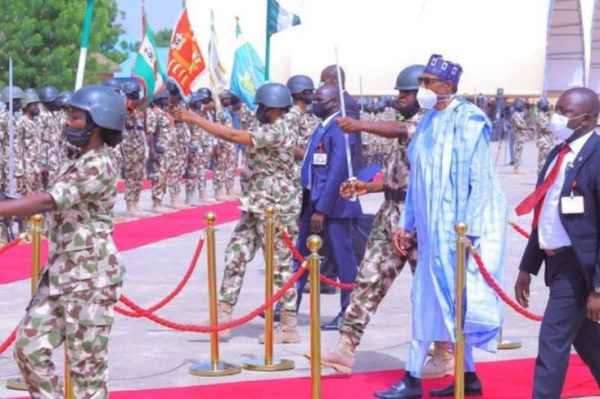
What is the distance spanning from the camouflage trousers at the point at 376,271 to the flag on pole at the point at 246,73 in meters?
11.0

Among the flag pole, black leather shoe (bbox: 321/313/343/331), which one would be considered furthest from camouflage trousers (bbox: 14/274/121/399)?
black leather shoe (bbox: 321/313/343/331)

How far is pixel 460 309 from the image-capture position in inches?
304

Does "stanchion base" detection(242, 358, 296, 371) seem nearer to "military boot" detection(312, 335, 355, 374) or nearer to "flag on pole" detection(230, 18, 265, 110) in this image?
"military boot" detection(312, 335, 355, 374)

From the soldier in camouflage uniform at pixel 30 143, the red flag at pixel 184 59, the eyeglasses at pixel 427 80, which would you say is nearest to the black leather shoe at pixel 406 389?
the eyeglasses at pixel 427 80

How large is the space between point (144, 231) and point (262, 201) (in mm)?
8616

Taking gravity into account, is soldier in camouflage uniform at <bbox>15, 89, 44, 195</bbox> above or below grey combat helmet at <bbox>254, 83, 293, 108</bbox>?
below

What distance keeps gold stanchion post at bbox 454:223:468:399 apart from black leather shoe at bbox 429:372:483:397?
1.31 feet

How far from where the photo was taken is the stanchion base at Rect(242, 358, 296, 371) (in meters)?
8.93

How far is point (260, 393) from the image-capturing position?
8211 mm

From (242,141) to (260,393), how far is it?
195 centimetres

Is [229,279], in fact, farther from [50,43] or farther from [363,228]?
[50,43]

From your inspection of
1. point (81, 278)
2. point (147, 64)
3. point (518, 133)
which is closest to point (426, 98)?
point (81, 278)

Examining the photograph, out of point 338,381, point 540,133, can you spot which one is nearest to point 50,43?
point 540,133

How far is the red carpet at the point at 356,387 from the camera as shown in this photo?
26.7 ft
